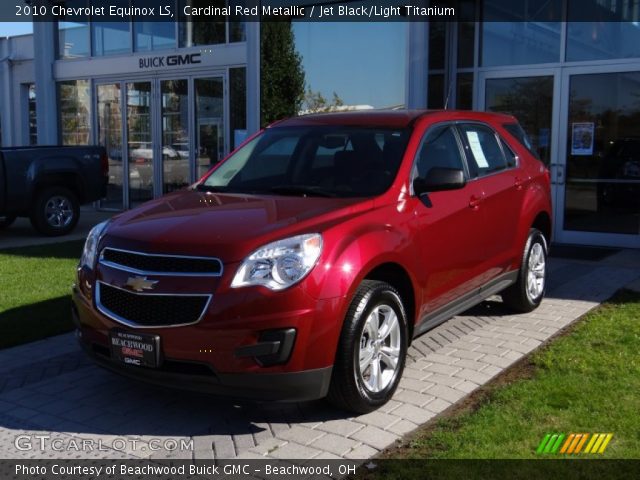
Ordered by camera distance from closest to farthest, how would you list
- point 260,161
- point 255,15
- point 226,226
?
point 226,226
point 260,161
point 255,15

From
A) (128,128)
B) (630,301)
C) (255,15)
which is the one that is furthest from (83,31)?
(630,301)

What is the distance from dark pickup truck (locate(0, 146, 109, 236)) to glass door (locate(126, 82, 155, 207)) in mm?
2885

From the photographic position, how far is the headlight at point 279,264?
3.81 metres

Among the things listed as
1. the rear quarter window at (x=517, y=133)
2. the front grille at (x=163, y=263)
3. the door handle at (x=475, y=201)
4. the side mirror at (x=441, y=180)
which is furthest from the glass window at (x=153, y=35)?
the front grille at (x=163, y=263)

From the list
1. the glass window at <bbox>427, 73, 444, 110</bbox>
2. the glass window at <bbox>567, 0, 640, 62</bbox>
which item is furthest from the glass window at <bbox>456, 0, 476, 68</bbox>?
the glass window at <bbox>567, 0, 640, 62</bbox>

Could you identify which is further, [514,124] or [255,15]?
[255,15]

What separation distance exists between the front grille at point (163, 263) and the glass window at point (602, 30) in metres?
8.31

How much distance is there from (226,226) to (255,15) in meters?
9.56

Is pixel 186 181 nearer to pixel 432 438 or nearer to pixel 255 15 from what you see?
pixel 255 15

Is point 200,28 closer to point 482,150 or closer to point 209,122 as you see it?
point 209,122

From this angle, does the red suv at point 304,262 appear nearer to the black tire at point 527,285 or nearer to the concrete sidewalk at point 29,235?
the black tire at point 527,285

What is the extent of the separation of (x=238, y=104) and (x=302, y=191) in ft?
30.4

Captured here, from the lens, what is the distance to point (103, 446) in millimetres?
3959

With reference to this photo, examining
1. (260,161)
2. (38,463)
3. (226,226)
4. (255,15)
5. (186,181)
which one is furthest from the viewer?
(186,181)
